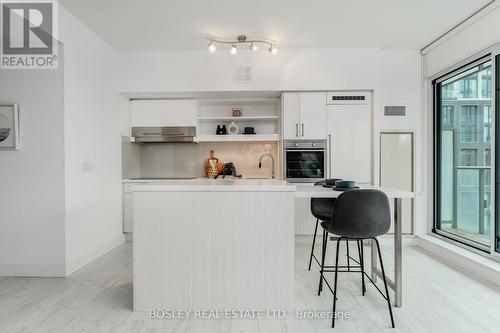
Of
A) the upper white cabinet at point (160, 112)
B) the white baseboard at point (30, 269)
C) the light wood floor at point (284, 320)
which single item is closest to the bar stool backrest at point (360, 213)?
the light wood floor at point (284, 320)

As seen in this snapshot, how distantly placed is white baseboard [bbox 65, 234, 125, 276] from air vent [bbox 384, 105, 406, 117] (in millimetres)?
4224

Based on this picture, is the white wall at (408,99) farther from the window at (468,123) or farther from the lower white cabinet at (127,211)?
the lower white cabinet at (127,211)

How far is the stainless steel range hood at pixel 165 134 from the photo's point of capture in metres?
4.25

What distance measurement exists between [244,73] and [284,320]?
305 centimetres

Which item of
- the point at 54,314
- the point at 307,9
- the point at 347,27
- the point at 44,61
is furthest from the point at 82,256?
the point at 347,27

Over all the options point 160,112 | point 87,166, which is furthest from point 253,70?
point 87,166

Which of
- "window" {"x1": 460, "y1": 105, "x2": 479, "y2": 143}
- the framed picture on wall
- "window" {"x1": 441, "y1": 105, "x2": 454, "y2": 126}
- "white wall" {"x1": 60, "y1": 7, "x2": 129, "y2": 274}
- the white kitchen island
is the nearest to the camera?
the white kitchen island

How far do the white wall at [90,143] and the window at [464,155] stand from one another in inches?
175

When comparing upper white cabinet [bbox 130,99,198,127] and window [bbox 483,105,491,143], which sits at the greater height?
upper white cabinet [bbox 130,99,198,127]

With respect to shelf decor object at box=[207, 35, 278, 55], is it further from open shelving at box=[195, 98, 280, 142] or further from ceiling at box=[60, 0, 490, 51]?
open shelving at box=[195, 98, 280, 142]

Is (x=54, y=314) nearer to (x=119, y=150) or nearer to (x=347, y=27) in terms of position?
(x=119, y=150)

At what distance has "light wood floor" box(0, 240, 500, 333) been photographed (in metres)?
1.97

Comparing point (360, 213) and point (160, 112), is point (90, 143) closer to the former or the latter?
point (160, 112)

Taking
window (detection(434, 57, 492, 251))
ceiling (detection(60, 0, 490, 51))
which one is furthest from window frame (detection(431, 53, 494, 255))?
→ ceiling (detection(60, 0, 490, 51))
